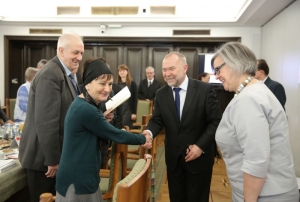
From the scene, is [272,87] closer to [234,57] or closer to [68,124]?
[234,57]

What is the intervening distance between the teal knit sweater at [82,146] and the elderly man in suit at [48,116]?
32 cm

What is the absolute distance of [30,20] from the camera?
6.02 m

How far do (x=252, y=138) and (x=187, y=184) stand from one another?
0.96 metres

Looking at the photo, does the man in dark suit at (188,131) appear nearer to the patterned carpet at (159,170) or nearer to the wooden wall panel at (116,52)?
the patterned carpet at (159,170)

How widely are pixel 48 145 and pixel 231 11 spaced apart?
5149 millimetres

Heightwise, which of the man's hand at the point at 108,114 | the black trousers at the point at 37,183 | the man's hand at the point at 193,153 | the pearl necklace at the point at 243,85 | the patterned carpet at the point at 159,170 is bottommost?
the patterned carpet at the point at 159,170

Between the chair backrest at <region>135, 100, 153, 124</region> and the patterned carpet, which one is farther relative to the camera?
the chair backrest at <region>135, 100, 153, 124</region>

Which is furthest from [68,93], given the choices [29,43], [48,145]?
[29,43]

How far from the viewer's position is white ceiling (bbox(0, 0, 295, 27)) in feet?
18.4

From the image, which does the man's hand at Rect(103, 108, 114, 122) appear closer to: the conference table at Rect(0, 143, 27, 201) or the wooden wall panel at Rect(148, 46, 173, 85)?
the conference table at Rect(0, 143, 27, 201)

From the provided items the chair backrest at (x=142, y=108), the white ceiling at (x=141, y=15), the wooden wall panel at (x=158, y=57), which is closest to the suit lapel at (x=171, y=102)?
the chair backrest at (x=142, y=108)

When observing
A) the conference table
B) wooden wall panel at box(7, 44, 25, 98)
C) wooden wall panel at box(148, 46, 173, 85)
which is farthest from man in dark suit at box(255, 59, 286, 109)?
wooden wall panel at box(7, 44, 25, 98)

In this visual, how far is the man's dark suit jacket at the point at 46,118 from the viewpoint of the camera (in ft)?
5.17

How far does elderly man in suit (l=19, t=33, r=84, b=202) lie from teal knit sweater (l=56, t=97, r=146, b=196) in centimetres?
32
